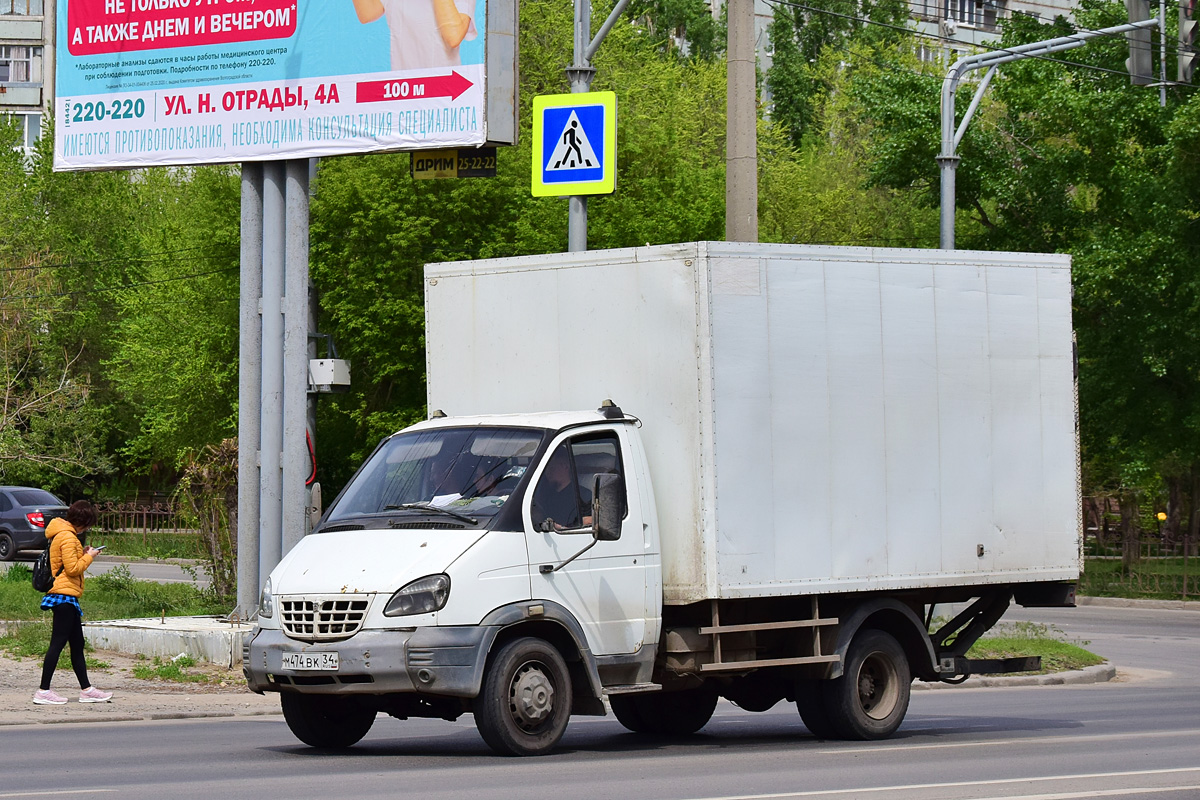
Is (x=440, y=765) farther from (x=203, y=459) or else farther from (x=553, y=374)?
(x=203, y=459)

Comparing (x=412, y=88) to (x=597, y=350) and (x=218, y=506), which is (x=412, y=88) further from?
(x=597, y=350)

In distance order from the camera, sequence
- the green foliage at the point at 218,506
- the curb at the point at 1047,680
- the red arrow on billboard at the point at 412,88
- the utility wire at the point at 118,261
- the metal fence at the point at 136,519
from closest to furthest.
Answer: the red arrow on billboard at the point at 412,88
the curb at the point at 1047,680
the green foliage at the point at 218,506
the utility wire at the point at 118,261
the metal fence at the point at 136,519

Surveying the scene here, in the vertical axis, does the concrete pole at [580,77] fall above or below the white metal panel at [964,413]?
above

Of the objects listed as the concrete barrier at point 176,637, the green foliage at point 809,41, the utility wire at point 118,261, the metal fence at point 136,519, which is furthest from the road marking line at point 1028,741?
the green foliage at point 809,41

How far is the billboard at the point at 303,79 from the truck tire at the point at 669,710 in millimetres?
7099

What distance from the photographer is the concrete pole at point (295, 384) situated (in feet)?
61.5

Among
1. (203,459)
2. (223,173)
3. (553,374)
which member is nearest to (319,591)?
(553,374)

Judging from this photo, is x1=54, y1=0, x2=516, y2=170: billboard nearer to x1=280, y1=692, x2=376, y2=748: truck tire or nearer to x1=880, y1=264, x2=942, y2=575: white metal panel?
x1=880, y1=264, x2=942, y2=575: white metal panel

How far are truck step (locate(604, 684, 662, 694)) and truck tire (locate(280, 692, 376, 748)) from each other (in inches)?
65.6

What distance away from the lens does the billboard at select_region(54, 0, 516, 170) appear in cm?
1888

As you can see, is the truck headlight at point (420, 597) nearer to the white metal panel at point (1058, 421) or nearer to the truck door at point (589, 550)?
the truck door at point (589, 550)

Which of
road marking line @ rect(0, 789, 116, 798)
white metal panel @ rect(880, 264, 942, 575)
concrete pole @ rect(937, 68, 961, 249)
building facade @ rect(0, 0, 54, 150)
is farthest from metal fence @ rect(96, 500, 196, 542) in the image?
road marking line @ rect(0, 789, 116, 798)

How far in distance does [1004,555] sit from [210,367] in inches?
1353

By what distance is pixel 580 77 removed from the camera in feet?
60.8
